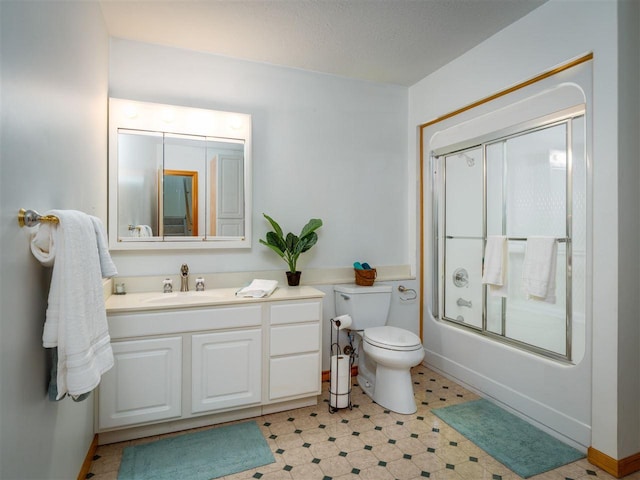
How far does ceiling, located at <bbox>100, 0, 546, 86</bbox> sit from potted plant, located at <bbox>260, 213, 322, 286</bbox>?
1.23 m

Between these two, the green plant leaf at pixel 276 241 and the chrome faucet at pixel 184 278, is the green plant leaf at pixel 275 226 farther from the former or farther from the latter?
the chrome faucet at pixel 184 278

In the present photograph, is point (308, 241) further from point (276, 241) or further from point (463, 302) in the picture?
point (463, 302)

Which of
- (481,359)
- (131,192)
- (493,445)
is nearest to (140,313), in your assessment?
(131,192)

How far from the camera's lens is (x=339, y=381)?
2428 millimetres

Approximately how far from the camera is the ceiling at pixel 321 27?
6.92ft

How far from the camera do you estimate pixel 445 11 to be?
2158 mm

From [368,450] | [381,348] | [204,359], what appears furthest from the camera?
[381,348]

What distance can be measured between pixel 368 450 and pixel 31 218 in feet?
6.29

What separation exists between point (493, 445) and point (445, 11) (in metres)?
2.56

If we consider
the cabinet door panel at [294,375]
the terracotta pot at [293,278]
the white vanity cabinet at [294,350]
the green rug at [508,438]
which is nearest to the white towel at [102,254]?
the white vanity cabinet at [294,350]

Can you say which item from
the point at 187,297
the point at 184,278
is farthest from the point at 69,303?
the point at 184,278

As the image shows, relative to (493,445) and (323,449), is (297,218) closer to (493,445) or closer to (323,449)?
(323,449)

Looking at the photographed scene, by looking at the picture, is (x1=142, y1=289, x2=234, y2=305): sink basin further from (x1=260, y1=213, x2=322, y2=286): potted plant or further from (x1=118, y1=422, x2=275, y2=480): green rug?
(x1=118, y1=422, x2=275, y2=480): green rug

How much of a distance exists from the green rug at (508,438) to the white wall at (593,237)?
3.8 inches
